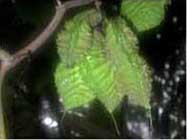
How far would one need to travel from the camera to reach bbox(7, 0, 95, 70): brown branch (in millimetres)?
346

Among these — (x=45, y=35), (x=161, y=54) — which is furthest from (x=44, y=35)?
(x=161, y=54)

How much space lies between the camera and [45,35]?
13.7 inches

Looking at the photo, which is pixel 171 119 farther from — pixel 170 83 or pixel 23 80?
pixel 23 80

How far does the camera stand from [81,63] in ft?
1.11

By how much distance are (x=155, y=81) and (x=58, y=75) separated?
96mm

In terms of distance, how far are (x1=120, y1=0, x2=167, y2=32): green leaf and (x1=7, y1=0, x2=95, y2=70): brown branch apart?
1.5 inches

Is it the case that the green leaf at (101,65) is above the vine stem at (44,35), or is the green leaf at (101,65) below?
below

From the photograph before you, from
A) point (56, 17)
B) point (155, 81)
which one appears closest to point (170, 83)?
point (155, 81)

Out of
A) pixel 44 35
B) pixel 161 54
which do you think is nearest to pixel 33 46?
pixel 44 35

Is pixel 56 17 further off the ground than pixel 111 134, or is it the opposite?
pixel 56 17

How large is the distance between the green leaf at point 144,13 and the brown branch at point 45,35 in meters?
0.04

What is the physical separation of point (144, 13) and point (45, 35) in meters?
0.10

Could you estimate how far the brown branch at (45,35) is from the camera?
35 cm

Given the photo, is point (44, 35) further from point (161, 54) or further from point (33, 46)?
point (161, 54)
